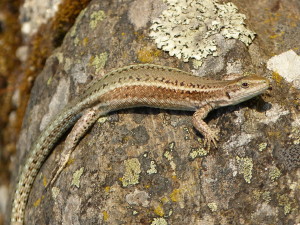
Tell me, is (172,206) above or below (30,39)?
below

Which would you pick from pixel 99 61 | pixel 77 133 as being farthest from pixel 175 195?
pixel 99 61

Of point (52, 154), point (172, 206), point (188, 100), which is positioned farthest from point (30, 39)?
point (172, 206)

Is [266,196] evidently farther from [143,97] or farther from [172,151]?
[143,97]

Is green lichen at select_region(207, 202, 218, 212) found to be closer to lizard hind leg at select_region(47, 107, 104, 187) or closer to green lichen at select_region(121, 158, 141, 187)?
green lichen at select_region(121, 158, 141, 187)

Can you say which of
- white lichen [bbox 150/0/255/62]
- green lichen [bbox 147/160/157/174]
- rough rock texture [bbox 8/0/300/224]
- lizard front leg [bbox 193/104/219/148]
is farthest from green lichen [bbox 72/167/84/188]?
white lichen [bbox 150/0/255/62]

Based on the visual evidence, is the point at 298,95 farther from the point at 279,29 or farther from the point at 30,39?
the point at 30,39

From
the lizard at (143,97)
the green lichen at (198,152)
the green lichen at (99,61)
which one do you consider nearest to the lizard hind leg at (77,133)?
the lizard at (143,97)

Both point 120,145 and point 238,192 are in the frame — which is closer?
point 238,192
